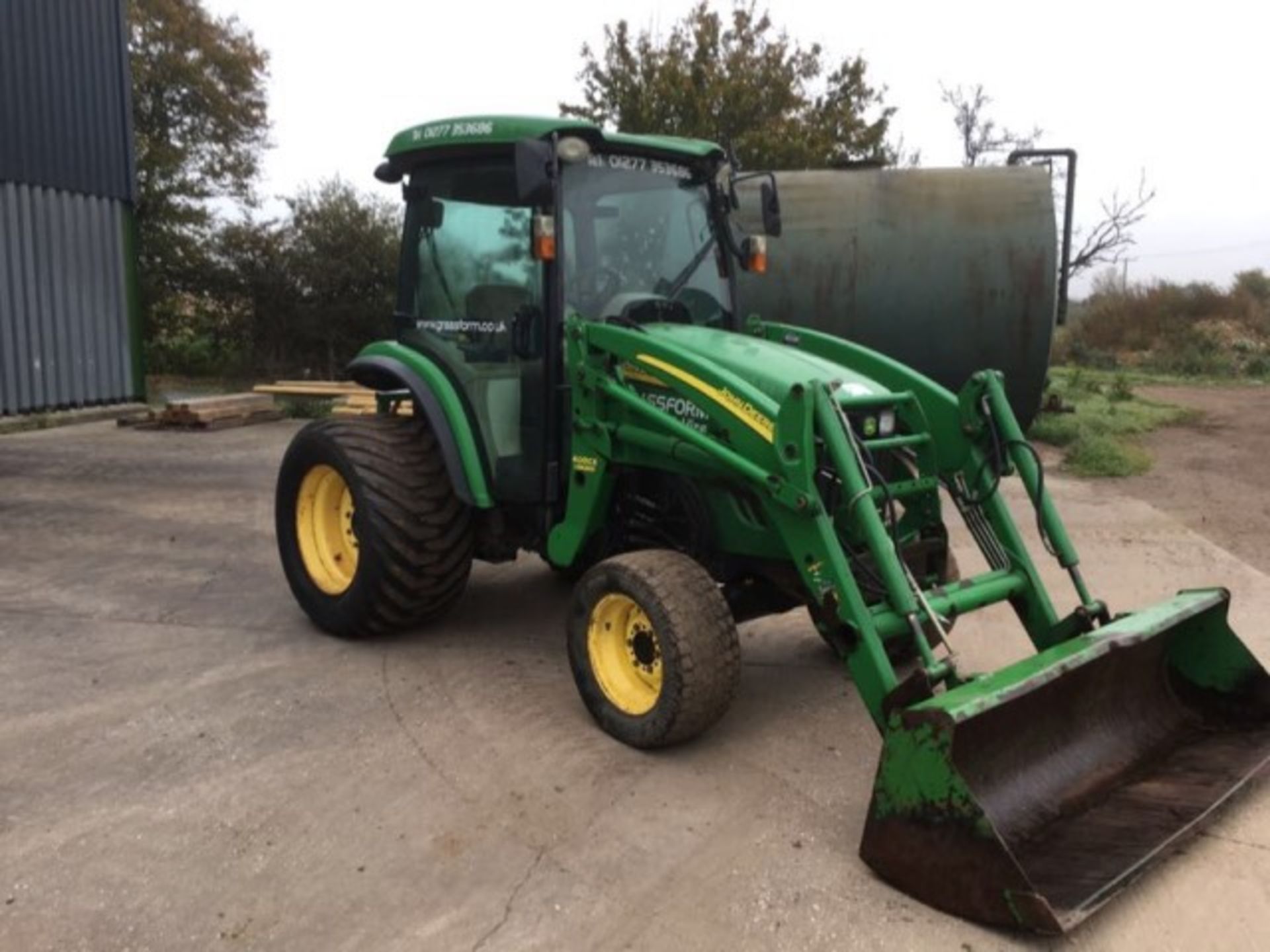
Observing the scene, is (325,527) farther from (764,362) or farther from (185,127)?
(185,127)

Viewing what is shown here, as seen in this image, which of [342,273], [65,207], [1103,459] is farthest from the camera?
[342,273]

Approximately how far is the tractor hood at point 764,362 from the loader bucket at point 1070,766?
3.96ft

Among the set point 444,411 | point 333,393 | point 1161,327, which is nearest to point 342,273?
point 333,393

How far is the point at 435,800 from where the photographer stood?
3287 millimetres

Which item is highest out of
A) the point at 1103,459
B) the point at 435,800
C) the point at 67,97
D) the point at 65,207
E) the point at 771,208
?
the point at 67,97

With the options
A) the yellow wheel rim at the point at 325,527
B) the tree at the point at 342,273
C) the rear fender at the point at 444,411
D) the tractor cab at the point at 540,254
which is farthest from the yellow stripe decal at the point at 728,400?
the tree at the point at 342,273

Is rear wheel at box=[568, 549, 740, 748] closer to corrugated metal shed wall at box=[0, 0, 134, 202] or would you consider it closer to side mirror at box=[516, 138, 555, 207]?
side mirror at box=[516, 138, 555, 207]

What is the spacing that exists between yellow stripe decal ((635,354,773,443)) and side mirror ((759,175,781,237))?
120cm

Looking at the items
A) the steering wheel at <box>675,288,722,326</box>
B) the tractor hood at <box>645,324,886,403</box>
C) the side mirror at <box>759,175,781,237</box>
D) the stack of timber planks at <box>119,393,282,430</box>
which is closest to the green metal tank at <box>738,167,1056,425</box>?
the side mirror at <box>759,175,781,237</box>

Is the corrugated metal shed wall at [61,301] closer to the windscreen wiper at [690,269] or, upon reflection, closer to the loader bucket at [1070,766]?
the windscreen wiper at [690,269]

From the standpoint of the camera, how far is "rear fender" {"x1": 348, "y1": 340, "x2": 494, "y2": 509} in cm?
432

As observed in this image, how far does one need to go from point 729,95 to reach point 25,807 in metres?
18.6

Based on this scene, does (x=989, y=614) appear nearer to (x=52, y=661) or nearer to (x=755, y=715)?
(x=755, y=715)

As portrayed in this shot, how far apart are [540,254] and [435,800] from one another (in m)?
2.00
